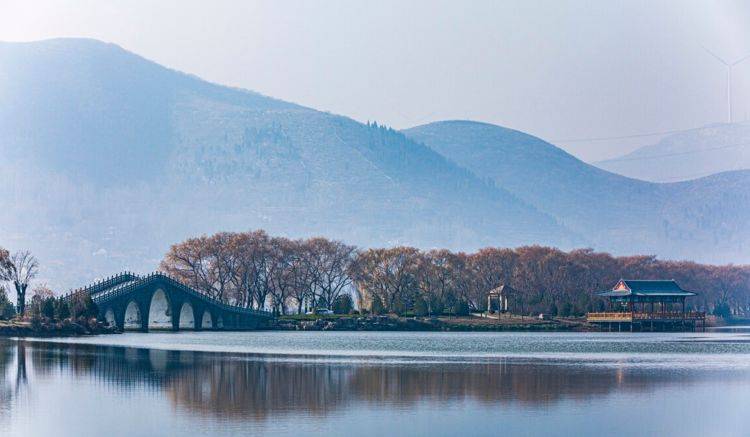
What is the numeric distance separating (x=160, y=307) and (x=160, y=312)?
23.5 inches

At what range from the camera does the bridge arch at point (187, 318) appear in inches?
6777

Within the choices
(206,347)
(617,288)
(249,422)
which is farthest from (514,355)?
(617,288)

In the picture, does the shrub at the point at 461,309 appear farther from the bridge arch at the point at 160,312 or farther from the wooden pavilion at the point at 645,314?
the bridge arch at the point at 160,312

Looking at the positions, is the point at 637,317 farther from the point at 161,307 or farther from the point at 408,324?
the point at 161,307

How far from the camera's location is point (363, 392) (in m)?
70.4

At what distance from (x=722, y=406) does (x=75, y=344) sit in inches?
2422

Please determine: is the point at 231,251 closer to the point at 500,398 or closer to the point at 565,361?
the point at 565,361

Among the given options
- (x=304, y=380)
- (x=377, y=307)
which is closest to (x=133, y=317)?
(x=377, y=307)

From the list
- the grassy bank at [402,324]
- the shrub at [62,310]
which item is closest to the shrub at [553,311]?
the grassy bank at [402,324]

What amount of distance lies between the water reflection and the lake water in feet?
0.33

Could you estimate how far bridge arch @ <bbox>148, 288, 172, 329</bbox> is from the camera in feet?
545

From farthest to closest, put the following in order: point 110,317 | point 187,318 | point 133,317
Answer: point 187,318, point 133,317, point 110,317

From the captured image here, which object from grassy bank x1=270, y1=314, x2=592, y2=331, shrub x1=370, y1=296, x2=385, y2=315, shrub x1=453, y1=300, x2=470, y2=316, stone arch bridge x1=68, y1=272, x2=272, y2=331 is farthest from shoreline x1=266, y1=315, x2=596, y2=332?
shrub x1=370, y1=296, x2=385, y2=315

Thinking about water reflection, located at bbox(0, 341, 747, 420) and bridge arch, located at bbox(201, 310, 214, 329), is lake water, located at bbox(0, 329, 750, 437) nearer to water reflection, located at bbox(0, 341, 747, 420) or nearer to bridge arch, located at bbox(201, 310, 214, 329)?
water reflection, located at bbox(0, 341, 747, 420)
